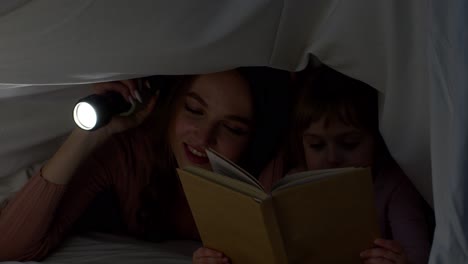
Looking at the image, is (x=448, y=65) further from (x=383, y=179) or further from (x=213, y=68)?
(x=383, y=179)

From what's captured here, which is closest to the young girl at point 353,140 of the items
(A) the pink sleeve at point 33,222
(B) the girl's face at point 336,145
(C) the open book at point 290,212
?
(B) the girl's face at point 336,145

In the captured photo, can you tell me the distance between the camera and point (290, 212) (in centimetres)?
92

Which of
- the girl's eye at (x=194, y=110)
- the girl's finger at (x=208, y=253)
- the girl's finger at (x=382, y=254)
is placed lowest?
the girl's finger at (x=382, y=254)

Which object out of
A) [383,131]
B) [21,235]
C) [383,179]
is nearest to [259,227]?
[383,131]

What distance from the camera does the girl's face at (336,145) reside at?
122 centimetres

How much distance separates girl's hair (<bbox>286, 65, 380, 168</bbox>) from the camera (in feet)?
4.07

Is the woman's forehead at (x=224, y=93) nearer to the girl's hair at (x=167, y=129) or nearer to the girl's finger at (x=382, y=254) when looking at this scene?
the girl's hair at (x=167, y=129)

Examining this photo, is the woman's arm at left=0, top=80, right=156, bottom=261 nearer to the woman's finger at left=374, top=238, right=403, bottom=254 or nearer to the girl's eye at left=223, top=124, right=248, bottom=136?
the girl's eye at left=223, top=124, right=248, bottom=136

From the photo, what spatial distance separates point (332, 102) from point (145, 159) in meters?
0.42

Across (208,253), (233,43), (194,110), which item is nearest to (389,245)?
(208,253)

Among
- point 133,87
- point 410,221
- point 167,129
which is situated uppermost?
point 133,87

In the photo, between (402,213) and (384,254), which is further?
(402,213)

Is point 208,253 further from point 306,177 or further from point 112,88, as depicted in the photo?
point 112,88

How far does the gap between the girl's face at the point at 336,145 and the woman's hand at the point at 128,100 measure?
0.34 m
